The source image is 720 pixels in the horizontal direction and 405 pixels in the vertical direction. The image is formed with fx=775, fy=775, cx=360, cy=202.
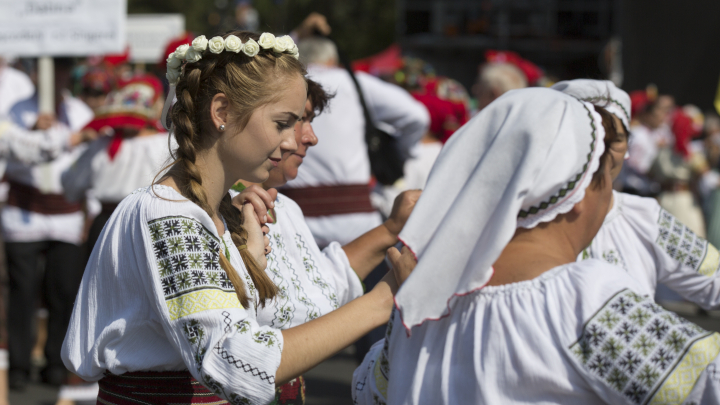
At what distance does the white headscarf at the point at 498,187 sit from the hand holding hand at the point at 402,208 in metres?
0.60

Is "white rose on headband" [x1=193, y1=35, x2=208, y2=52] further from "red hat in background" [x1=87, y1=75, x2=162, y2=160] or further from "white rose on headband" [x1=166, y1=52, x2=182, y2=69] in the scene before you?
"red hat in background" [x1=87, y1=75, x2=162, y2=160]

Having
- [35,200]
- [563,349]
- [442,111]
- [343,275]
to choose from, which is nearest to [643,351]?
[563,349]

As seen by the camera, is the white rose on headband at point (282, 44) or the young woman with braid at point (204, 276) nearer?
the young woman with braid at point (204, 276)

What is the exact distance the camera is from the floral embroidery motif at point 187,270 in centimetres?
159

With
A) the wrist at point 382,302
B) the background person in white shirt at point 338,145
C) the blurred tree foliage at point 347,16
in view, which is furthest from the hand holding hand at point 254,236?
the blurred tree foliage at point 347,16

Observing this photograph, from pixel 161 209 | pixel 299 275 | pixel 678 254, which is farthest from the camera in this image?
pixel 678 254

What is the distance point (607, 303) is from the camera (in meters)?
1.46

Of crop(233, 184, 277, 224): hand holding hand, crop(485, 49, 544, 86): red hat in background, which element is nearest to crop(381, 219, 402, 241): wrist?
crop(233, 184, 277, 224): hand holding hand

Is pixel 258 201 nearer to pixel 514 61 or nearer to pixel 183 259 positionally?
pixel 183 259

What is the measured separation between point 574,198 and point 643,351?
0.33 meters

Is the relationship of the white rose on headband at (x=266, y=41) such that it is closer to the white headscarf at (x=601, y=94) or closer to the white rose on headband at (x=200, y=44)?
the white rose on headband at (x=200, y=44)

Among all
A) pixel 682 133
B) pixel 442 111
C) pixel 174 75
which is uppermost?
pixel 174 75

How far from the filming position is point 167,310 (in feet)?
5.25

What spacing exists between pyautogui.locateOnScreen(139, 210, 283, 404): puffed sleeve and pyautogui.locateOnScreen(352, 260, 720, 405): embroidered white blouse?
31 cm
